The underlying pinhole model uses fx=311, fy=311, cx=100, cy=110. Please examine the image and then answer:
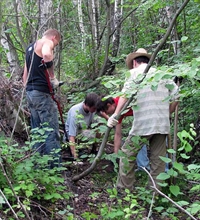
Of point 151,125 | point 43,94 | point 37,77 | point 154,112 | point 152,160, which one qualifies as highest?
point 37,77

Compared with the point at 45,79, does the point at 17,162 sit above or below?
below

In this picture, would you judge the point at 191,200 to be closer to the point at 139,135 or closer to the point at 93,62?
the point at 139,135

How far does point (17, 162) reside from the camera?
307cm

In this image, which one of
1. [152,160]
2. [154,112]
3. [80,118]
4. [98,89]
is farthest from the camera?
[98,89]

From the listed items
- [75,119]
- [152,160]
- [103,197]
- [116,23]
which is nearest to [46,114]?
[75,119]

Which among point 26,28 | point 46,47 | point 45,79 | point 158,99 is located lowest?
point 158,99

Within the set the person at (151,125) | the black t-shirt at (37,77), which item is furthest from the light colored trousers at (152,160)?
the black t-shirt at (37,77)

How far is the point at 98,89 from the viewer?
7.20 metres

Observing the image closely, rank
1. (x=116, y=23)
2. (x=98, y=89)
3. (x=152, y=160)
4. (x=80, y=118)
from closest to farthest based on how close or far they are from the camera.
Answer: (x=152, y=160), (x=80, y=118), (x=98, y=89), (x=116, y=23)

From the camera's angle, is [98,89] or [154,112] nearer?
[154,112]

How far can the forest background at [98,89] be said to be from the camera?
2543 millimetres

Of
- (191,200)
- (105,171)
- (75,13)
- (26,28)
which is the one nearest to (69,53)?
(75,13)

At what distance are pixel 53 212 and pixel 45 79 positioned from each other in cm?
171

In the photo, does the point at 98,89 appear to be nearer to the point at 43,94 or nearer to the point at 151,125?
the point at 43,94
